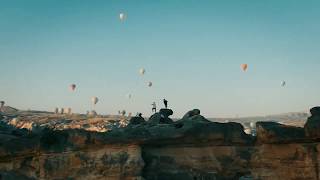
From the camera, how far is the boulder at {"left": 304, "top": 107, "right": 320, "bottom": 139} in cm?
1340

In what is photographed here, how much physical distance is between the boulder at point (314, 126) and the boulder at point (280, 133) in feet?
0.76

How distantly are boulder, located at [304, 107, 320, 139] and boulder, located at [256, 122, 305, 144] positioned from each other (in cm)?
23

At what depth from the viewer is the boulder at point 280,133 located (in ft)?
45.7

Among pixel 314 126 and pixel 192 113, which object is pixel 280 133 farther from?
pixel 192 113

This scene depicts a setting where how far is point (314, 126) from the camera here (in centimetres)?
1341

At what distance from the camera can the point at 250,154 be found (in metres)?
15.9

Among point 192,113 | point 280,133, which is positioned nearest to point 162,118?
point 192,113

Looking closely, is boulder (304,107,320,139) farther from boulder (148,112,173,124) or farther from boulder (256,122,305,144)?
boulder (148,112,173,124)

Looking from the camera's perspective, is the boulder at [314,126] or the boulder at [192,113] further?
the boulder at [192,113]

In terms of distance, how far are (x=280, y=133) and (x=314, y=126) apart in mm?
1162

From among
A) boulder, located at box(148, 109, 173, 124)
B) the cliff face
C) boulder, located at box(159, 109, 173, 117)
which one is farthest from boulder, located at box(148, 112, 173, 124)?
the cliff face

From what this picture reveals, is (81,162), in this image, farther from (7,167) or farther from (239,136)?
(239,136)

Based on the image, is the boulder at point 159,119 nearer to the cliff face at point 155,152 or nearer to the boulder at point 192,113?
the boulder at point 192,113

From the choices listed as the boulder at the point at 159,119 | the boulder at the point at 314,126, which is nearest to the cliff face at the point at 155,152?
the boulder at the point at 314,126
